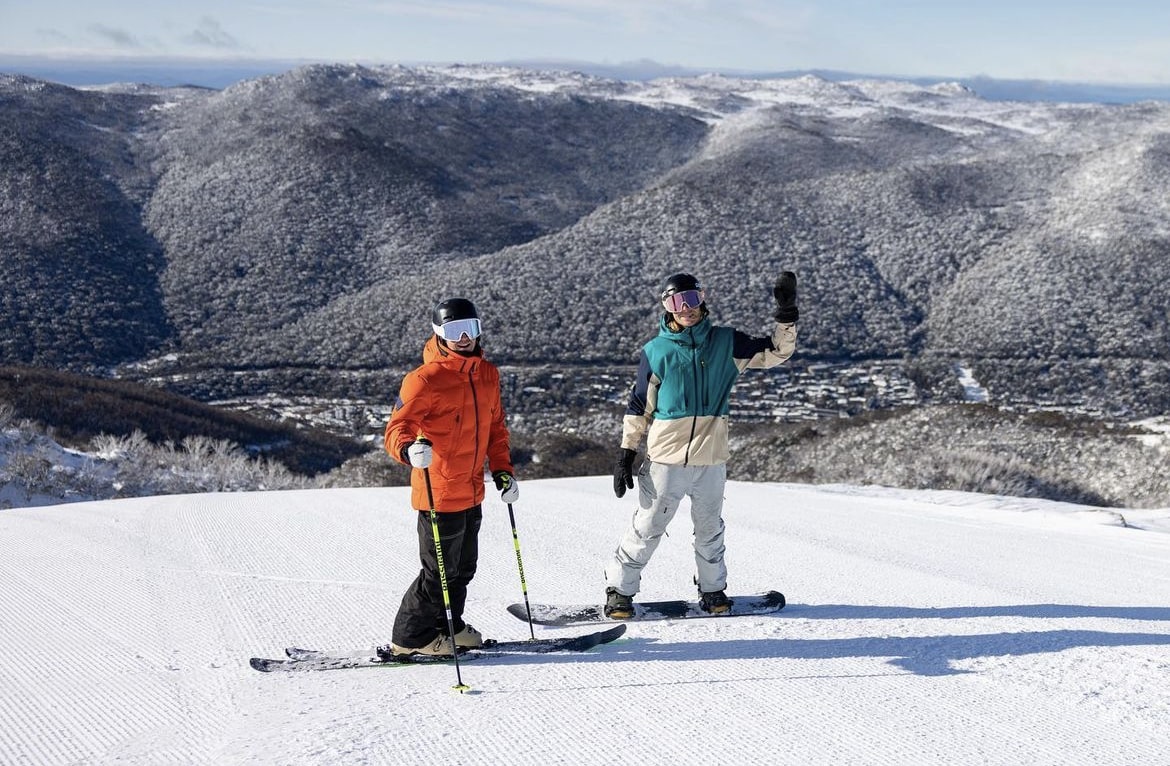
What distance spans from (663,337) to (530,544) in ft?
10.5

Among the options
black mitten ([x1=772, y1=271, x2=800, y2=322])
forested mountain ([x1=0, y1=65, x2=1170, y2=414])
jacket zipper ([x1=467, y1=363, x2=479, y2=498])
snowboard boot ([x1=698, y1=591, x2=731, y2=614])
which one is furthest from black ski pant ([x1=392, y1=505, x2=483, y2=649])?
forested mountain ([x1=0, y1=65, x2=1170, y2=414])

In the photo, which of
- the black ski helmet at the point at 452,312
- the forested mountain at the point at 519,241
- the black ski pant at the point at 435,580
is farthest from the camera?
the forested mountain at the point at 519,241

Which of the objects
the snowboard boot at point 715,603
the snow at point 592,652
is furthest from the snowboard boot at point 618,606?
the snowboard boot at point 715,603

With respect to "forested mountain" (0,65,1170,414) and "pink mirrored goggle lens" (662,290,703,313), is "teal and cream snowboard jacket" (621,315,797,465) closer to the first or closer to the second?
"pink mirrored goggle lens" (662,290,703,313)

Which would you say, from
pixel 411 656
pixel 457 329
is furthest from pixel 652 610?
pixel 457 329

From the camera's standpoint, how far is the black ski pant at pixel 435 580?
19.3 ft

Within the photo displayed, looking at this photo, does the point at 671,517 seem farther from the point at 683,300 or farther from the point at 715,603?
the point at 683,300

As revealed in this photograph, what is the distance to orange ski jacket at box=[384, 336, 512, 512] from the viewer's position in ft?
18.5

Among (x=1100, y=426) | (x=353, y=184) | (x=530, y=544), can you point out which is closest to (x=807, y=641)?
(x=530, y=544)

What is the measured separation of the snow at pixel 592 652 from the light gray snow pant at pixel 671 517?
399mm

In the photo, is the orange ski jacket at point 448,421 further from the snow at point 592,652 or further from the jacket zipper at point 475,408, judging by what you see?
the snow at point 592,652

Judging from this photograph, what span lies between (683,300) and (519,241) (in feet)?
192

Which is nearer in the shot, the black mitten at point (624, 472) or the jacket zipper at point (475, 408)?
the jacket zipper at point (475, 408)

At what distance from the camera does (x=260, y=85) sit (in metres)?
88.3
